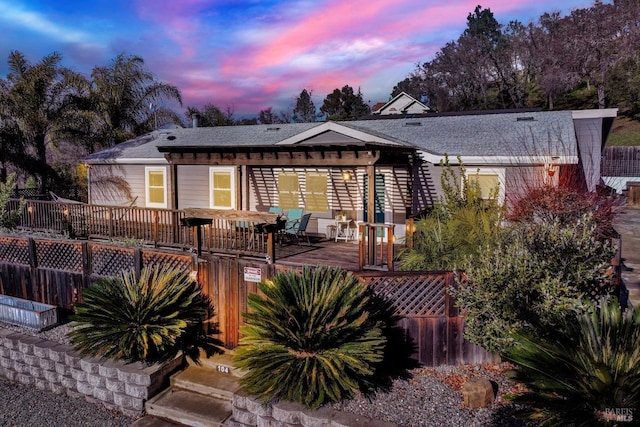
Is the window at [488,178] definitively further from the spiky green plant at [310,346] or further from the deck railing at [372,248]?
the spiky green plant at [310,346]

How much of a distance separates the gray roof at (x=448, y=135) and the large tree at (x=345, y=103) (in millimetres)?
40053

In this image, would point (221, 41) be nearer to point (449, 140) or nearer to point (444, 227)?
point (449, 140)

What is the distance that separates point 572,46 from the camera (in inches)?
1693

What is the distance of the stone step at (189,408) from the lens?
553 centimetres

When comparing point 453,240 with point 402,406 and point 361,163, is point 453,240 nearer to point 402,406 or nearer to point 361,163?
point 402,406

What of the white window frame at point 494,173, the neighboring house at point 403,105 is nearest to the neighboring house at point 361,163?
the white window frame at point 494,173

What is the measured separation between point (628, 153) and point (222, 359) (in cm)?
3032

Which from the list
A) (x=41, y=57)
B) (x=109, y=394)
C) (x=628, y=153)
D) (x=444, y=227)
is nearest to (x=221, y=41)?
(x=41, y=57)

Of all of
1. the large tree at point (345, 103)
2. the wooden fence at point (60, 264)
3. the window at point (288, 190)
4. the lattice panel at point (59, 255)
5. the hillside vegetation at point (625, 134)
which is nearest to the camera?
the wooden fence at point (60, 264)

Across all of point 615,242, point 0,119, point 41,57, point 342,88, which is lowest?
point 615,242

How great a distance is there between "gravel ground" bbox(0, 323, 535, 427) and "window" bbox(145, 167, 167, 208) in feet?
29.5

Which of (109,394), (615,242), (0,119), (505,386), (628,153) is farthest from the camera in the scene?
(628,153)

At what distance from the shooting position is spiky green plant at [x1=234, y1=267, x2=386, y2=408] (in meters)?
4.92

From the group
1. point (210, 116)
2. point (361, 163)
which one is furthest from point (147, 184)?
point (210, 116)
